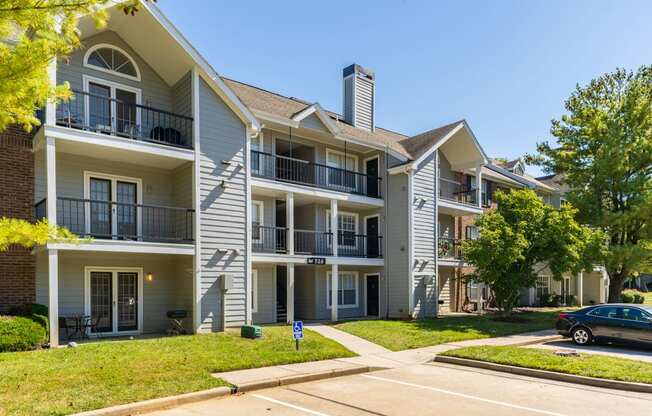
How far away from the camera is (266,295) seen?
18922mm

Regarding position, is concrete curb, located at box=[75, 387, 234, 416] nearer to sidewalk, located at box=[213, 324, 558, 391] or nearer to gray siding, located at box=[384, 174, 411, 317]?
sidewalk, located at box=[213, 324, 558, 391]

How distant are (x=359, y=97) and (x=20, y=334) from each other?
18.2 m

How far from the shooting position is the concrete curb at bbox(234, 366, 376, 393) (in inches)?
373

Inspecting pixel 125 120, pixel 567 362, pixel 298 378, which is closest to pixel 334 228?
pixel 125 120

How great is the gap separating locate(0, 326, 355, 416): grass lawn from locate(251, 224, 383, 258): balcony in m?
5.57

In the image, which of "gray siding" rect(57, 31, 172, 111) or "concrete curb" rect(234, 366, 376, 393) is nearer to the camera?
"concrete curb" rect(234, 366, 376, 393)

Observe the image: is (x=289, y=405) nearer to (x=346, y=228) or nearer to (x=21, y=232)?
(x=21, y=232)

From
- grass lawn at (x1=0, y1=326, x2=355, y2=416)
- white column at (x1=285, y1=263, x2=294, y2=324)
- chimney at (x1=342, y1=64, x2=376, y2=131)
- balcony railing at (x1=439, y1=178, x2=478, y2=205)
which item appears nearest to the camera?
grass lawn at (x1=0, y1=326, x2=355, y2=416)

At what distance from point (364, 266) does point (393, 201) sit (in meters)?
3.40

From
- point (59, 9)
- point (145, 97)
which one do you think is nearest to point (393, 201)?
point (145, 97)

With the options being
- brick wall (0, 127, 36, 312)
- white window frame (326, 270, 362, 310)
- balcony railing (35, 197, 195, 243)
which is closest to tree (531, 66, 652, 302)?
white window frame (326, 270, 362, 310)

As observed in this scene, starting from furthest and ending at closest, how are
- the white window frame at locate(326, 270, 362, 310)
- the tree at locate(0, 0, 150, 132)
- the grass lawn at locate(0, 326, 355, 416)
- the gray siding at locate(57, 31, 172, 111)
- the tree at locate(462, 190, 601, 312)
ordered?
1. the white window frame at locate(326, 270, 362, 310)
2. the tree at locate(462, 190, 601, 312)
3. the gray siding at locate(57, 31, 172, 111)
4. the grass lawn at locate(0, 326, 355, 416)
5. the tree at locate(0, 0, 150, 132)

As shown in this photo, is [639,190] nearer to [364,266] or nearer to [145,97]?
[364,266]

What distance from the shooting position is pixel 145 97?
15.9 m
